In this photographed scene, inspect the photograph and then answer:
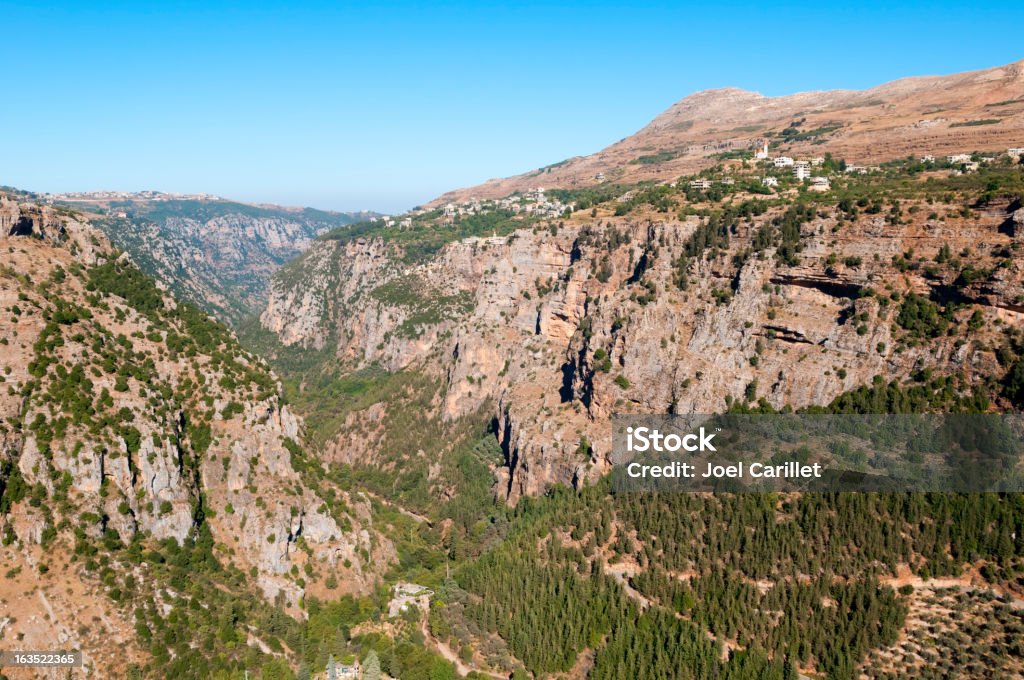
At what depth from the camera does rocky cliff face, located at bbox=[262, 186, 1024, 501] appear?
98.9 metres

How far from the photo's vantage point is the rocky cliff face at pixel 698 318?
98.9 metres

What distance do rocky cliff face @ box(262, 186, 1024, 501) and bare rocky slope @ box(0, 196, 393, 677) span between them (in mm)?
39370

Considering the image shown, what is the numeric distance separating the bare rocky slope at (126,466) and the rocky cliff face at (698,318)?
39370 mm

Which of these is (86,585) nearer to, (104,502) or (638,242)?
(104,502)

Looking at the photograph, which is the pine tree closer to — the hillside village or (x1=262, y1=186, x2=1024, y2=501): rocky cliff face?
(x1=262, y1=186, x2=1024, y2=501): rocky cliff face

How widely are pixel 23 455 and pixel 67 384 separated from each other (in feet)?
33.2

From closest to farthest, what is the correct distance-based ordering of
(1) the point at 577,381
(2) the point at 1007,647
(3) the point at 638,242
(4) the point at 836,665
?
1. (2) the point at 1007,647
2. (4) the point at 836,665
3. (1) the point at 577,381
4. (3) the point at 638,242

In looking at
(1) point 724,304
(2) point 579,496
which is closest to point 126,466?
(2) point 579,496

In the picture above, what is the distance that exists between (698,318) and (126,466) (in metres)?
86.0

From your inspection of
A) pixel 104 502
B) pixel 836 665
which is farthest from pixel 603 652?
pixel 104 502

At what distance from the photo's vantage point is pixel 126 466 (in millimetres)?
85500

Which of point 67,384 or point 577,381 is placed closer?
point 67,384

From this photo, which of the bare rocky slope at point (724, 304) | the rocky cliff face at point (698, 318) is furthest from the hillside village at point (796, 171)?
the rocky cliff face at point (698, 318)

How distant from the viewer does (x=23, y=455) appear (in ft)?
262
